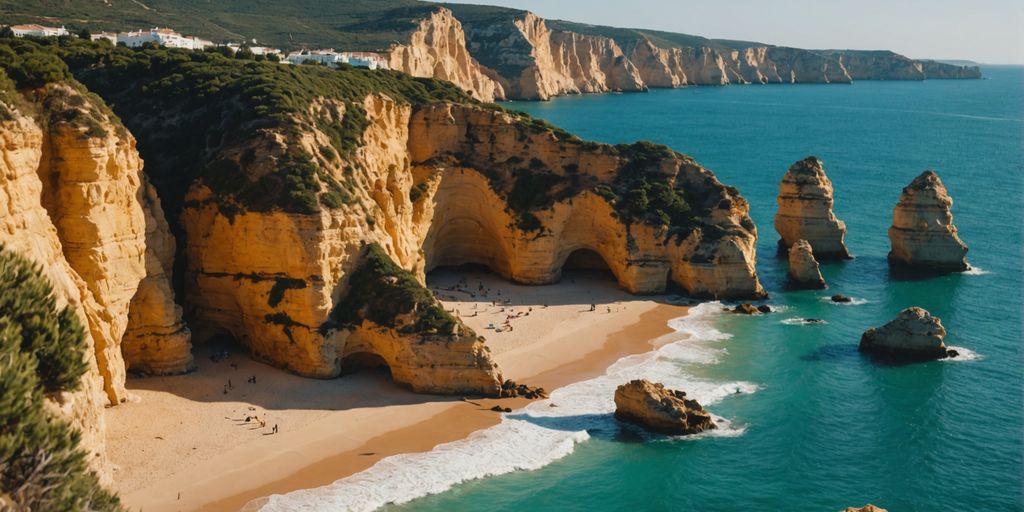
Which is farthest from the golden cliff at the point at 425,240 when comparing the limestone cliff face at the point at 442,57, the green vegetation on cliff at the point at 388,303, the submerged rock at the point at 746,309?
the limestone cliff face at the point at 442,57

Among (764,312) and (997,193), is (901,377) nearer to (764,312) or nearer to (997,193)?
(764,312)

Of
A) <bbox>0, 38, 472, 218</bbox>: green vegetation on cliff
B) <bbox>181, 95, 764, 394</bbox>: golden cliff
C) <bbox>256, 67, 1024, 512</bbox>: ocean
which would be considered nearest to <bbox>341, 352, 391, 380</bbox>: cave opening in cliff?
<bbox>181, 95, 764, 394</bbox>: golden cliff

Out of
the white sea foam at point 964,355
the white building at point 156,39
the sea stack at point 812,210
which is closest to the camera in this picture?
the white sea foam at point 964,355

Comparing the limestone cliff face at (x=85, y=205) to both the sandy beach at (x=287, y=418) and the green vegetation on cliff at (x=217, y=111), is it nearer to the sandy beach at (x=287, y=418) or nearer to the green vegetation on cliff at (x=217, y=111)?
the green vegetation on cliff at (x=217, y=111)

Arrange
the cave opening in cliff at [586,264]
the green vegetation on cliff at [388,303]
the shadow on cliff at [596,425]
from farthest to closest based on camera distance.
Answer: the cave opening in cliff at [586,264], the green vegetation on cliff at [388,303], the shadow on cliff at [596,425]

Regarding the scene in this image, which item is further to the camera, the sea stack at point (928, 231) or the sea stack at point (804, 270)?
the sea stack at point (928, 231)

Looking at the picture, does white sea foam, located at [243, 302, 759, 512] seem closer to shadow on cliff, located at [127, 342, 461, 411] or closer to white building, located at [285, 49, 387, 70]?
shadow on cliff, located at [127, 342, 461, 411]
